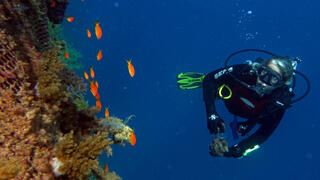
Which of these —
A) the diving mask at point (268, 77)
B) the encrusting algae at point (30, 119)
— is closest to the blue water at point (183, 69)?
the diving mask at point (268, 77)

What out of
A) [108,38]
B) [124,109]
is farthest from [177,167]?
[108,38]

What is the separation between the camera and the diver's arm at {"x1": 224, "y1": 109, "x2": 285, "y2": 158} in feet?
13.9

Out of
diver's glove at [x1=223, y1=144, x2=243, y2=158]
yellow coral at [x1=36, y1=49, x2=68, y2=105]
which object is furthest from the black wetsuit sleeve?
yellow coral at [x1=36, y1=49, x2=68, y2=105]

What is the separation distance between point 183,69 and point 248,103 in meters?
30.5

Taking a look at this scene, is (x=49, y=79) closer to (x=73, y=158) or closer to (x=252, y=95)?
(x=73, y=158)

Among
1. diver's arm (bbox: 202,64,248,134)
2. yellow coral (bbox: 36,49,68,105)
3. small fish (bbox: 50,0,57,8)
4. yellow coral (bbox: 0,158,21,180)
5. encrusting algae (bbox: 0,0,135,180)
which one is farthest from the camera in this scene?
small fish (bbox: 50,0,57,8)

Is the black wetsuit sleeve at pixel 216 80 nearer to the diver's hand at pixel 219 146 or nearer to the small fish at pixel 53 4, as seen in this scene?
the diver's hand at pixel 219 146

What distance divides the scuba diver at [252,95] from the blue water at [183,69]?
1403 cm

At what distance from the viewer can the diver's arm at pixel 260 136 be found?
4.23 m

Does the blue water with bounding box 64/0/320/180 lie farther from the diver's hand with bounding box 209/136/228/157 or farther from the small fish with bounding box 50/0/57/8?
the diver's hand with bounding box 209/136/228/157

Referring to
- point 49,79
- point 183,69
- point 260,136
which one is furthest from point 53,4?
point 183,69

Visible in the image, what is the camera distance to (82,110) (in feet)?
8.85

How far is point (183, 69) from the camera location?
3484 centimetres

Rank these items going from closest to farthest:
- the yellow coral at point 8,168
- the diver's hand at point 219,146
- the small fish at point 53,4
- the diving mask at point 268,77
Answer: the yellow coral at point 8,168
the diver's hand at point 219,146
the diving mask at point 268,77
the small fish at point 53,4
